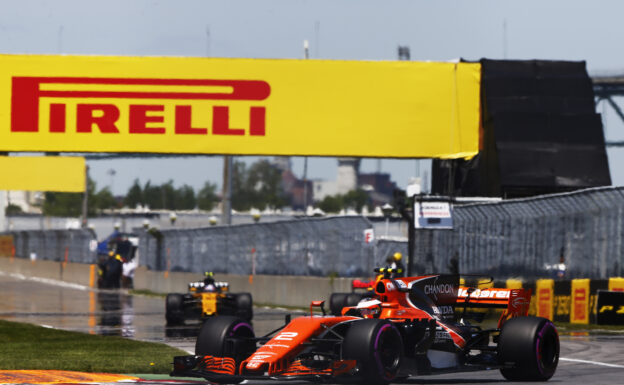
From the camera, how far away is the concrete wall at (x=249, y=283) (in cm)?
3247

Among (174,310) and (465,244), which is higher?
(465,244)

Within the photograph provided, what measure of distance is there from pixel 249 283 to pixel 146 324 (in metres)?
11.5

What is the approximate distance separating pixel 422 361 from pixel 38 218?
167 m

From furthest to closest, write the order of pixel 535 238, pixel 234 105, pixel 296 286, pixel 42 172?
pixel 296 286 < pixel 42 172 < pixel 234 105 < pixel 535 238

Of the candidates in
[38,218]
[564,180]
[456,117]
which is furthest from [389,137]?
[38,218]

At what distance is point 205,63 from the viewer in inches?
1118

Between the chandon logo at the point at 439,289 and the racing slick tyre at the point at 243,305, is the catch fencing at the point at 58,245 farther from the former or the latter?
the chandon logo at the point at 439,289

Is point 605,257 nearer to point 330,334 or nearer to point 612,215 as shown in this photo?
point 612,215

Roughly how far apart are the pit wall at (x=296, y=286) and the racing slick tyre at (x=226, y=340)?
576cm

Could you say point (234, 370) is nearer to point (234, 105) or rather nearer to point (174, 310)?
point (174, 310)

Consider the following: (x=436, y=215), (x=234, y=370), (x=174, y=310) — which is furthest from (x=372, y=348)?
(x=436, y=215)

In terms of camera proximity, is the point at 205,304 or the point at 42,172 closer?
the point at 205,304

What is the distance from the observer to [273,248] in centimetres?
3644

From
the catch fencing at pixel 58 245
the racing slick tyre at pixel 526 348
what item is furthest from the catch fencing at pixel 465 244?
the catch fencing at pixel 58 245
